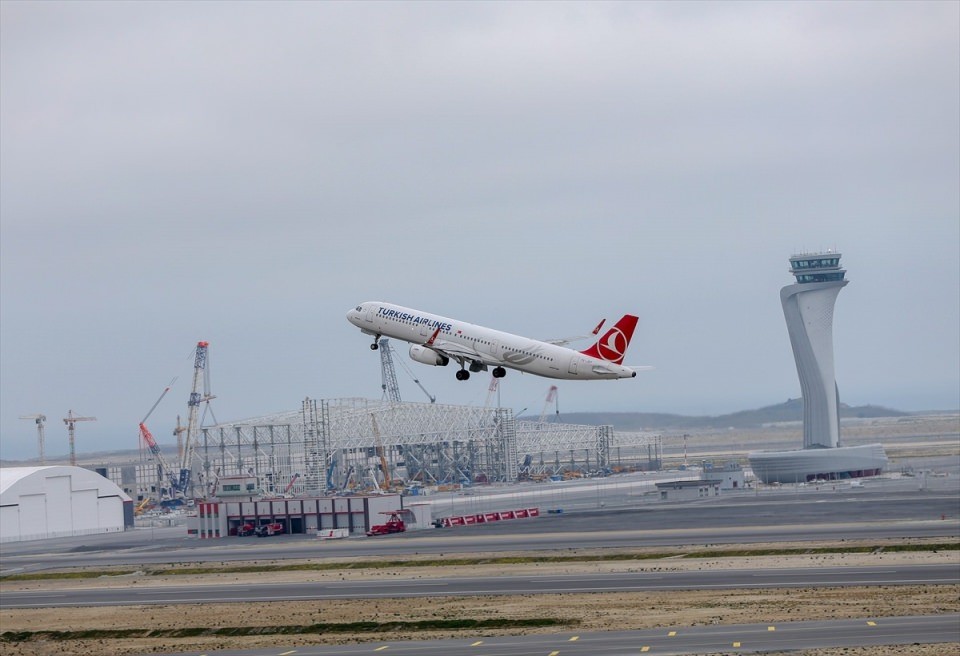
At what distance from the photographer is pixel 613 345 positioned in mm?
99500

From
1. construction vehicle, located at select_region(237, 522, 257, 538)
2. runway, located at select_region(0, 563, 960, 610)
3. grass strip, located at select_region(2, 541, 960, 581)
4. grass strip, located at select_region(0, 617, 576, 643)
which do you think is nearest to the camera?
grass strip, located at select_region(0, 617, 576, 643)

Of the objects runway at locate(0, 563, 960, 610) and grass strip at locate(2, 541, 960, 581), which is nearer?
runway at locate(0, 563, 960, 610)

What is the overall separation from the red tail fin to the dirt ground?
16697 mm

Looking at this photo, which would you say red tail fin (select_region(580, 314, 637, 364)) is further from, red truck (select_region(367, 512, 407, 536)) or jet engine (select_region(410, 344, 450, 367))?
red truck (select_region(367, 512, 407, 536))

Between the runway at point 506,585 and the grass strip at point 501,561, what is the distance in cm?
1039

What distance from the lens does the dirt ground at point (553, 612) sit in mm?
81375

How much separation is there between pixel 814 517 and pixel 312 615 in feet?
245

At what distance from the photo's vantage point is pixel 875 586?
9281 cm

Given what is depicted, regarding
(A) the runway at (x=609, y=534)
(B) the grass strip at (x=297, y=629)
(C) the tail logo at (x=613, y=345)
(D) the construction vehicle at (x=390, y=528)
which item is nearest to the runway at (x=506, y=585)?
(B) the grass strip at (x=297, y=629)

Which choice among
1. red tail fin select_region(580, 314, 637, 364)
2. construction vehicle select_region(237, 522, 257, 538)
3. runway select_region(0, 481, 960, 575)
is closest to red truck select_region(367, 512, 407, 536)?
runway select_region(0, 481, 960, 575)

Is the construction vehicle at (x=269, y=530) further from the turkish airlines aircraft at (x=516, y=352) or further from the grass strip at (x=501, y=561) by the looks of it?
the turkish airlines aircraft at (x=516, y=352)

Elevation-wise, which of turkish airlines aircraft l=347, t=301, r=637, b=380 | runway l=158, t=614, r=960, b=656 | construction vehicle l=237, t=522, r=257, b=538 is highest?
turkish airlines aircraft l=347, t=301, r=637, b=380

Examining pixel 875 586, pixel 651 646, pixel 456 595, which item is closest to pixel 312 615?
pixel 456 595

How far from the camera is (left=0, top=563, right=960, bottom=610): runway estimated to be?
320 feet
